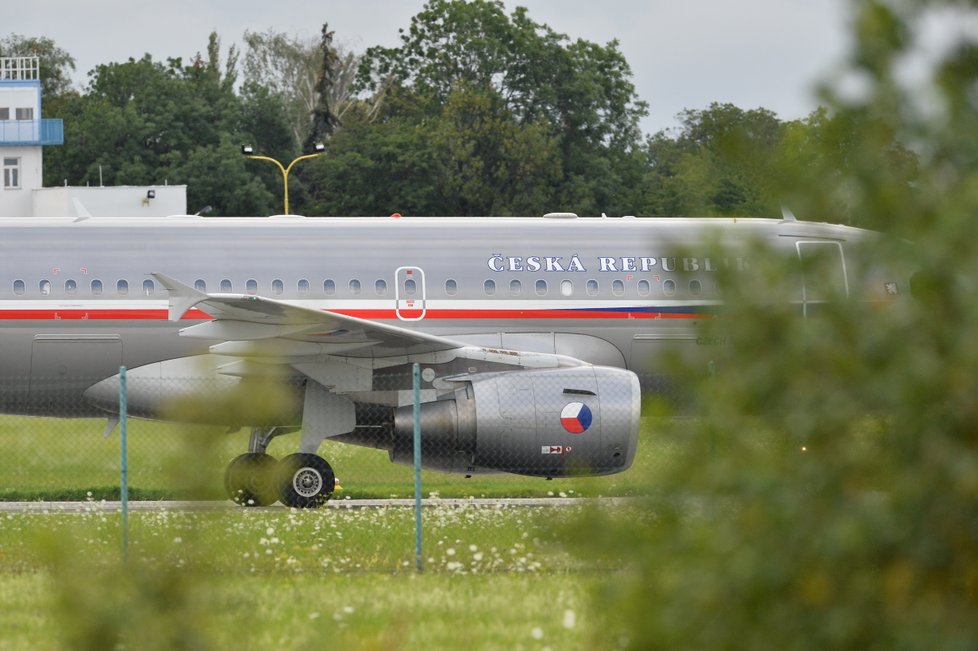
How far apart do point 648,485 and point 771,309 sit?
Answer: 2.22ft

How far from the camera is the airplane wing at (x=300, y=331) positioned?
1555 centimetres

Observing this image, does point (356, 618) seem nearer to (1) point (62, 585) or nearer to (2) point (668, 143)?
(1) point (62, 585)

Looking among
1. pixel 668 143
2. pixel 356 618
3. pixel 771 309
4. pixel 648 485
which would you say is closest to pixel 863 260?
pixel 771 309

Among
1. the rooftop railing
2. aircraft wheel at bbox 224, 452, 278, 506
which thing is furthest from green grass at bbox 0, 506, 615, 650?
the rooftop railing

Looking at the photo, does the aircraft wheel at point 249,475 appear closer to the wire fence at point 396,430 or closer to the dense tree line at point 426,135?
the wire fence at point 396,430

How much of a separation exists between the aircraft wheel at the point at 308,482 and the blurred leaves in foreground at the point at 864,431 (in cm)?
1272

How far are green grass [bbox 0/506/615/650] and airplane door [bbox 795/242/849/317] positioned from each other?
865mm

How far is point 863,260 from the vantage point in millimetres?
3559

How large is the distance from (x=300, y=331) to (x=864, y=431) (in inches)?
503

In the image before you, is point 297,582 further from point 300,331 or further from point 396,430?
point 300,331

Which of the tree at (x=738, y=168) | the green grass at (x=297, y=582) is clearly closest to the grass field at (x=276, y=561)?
the green grass at (x=297, y=582)

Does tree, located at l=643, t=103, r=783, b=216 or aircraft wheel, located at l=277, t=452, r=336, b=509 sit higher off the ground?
tree, located at l=643, t=103, r=783, b=216

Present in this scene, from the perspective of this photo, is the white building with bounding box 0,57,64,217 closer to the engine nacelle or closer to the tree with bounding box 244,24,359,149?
the tree with bounding box 244,24,359,149

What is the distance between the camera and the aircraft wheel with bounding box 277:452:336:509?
16.2m
